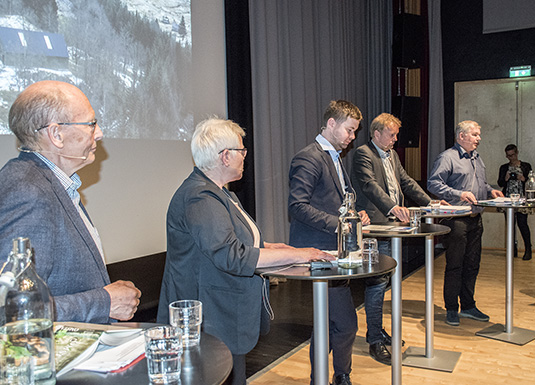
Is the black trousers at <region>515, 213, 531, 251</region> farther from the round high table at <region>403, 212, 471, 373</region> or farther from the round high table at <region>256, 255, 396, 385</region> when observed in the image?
the round high table at <region>256, 255, 396, 385</region>

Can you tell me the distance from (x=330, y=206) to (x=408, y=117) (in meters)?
4.49

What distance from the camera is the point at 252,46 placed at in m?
5.29

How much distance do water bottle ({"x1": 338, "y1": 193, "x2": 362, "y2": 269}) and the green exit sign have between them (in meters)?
6.74

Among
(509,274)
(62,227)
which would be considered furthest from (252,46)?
(62,227)

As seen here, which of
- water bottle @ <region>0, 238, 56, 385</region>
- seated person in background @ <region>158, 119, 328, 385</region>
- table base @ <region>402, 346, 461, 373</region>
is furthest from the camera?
table base @ <region>402, 346, 461, 373</region>

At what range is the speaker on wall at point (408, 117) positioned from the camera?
274 inches

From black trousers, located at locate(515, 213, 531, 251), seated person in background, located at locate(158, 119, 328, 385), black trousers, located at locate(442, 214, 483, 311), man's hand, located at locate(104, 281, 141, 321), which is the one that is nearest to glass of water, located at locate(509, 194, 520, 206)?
black trousers, located at locate(442, 214, 483, 311)

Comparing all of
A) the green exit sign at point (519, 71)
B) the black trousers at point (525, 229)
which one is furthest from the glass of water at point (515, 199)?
the green exit sign at point (519, 71)

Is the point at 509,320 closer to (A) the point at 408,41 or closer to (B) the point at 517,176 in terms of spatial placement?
(B) the point at 517,176

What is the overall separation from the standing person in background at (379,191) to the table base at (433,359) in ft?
0.47

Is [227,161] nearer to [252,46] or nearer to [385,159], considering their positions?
[385,159]

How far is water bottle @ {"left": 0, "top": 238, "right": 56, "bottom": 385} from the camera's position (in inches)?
40.9

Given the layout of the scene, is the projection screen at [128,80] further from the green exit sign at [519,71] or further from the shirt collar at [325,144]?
the green exit sign at [519,71]

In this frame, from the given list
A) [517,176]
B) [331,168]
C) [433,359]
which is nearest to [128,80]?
[331,168]
